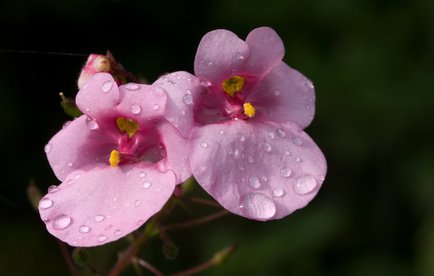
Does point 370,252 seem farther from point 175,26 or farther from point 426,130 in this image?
point 175,26

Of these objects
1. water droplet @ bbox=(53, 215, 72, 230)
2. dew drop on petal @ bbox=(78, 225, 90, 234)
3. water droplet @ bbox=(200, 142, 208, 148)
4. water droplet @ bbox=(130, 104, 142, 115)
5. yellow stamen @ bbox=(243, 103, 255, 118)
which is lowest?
water droplet @ bbox=(53, 215, 72, 230)

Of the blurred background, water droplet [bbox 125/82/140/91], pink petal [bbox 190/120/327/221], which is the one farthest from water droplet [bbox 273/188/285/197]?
the blurred background

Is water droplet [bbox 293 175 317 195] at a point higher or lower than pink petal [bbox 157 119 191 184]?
lower

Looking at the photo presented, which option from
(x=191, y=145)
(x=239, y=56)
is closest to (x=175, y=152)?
(x=191, y=145)

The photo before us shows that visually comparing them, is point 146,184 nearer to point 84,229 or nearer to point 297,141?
point 84,229

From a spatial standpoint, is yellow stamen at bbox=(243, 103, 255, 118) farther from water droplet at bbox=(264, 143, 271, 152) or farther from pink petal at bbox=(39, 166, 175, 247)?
pink petal at bbox=(39, 166, 175, 247)

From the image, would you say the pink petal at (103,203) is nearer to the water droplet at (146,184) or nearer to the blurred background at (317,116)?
the water droplet at (146,184)
